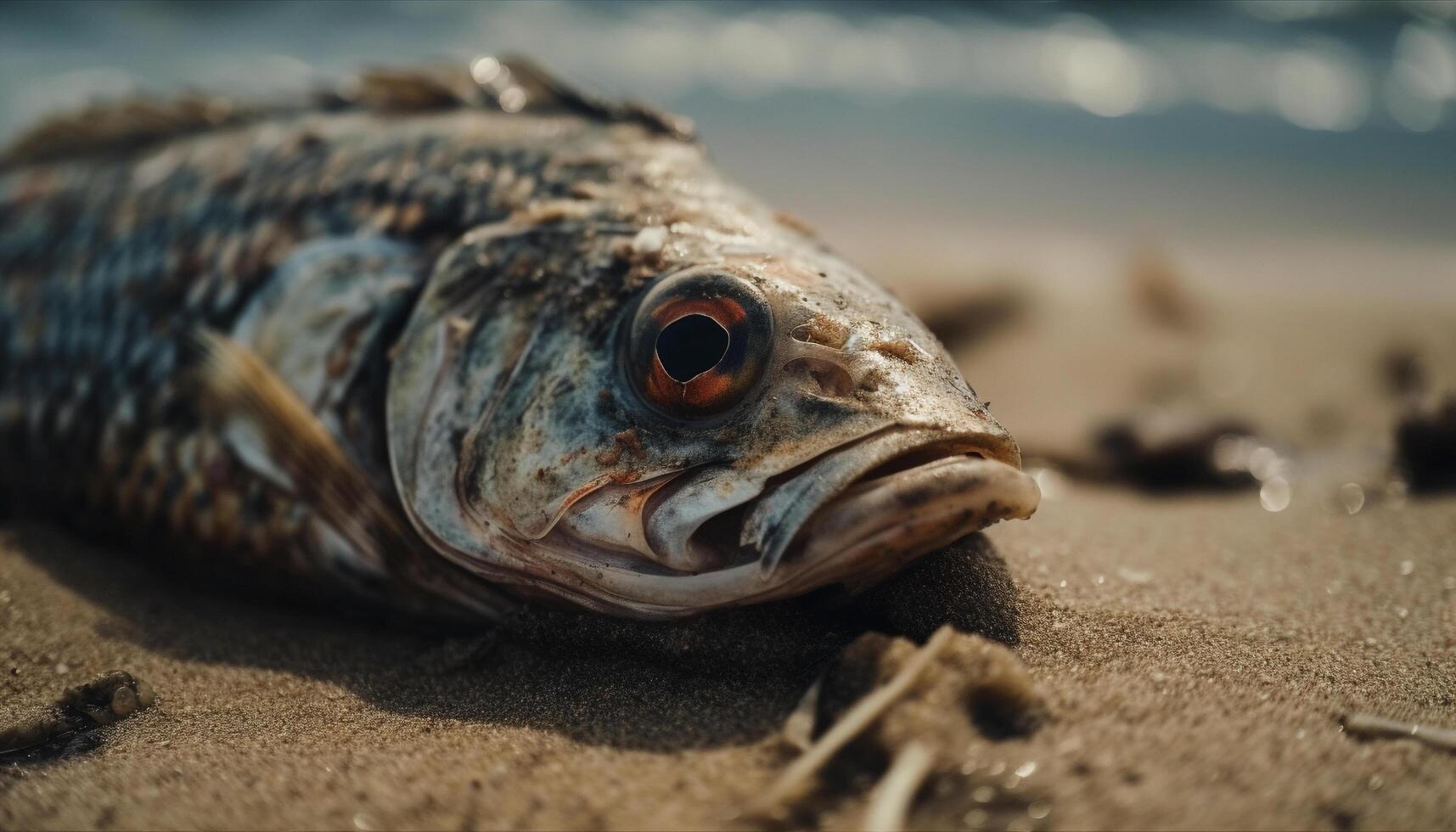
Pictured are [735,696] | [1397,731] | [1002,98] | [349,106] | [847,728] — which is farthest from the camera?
[1002,98]

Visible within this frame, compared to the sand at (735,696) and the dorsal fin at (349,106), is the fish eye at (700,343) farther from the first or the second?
the dorsal fin at (349,106)

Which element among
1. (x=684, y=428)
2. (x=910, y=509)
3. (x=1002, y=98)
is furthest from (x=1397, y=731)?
(x=1002, y=98)

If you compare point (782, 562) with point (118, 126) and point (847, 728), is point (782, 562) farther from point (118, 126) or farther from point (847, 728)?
point (118, 126)

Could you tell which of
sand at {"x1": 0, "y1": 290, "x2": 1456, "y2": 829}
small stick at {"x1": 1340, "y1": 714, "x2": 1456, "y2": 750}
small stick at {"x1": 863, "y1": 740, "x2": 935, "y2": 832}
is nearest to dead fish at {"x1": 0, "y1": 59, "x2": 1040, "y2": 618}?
sand at {"x1": 0, "y1": 290, "x2": 1456, "y2": 829}

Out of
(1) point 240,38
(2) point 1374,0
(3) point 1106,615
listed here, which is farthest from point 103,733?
(2) point 1374,0

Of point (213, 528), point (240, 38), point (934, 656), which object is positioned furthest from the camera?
point (240, 38)

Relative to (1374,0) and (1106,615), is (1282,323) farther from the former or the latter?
(1374,0)
